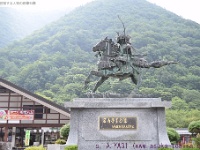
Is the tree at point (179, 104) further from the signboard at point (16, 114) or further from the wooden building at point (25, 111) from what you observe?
the signboard at point (16, 114)

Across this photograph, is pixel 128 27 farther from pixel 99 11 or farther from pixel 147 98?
pixel 147 98

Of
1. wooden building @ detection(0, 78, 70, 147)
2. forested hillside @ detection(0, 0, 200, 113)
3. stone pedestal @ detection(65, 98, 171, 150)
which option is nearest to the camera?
stone pedestal @ detection(65, 98, 171, 150)

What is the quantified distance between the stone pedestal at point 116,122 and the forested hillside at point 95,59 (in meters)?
21.7

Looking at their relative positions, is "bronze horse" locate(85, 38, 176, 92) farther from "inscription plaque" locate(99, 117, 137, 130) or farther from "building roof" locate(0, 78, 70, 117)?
"building roof" locate(0, 78, 70, 117)

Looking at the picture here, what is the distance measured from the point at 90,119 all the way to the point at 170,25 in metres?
75.2

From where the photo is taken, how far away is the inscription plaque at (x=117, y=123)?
39.8ft

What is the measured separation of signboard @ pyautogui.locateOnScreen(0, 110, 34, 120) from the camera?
87.4 feet

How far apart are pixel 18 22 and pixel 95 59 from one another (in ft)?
205

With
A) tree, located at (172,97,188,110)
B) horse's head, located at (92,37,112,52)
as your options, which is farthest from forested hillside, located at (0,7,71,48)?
horse's head, located at (92,37,112,52)

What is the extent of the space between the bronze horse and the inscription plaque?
1.65 metres

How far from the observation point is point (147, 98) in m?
12.5

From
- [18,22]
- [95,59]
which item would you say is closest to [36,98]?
[95,59]

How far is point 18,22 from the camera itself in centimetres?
11850

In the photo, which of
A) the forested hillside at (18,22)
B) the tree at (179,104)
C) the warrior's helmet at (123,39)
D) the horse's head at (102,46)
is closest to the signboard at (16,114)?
the horse's head at (102,46)
